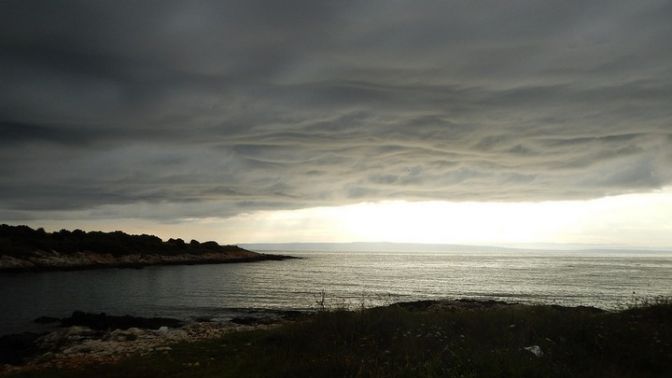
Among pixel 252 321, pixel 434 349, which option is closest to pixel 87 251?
pixel 252 321

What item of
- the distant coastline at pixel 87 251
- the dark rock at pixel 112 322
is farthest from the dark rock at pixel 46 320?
the distant coastline at pixel 87 251

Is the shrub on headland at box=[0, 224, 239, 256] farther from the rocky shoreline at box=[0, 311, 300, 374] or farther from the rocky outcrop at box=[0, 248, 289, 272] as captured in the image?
the rocky shoreline at box=[0, 311, 300, 374]

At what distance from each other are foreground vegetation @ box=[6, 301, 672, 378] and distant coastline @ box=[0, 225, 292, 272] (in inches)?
3125

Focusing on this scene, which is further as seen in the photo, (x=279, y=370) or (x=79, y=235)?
(x=79, y=235)

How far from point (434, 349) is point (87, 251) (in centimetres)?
10738

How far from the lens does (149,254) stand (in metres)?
120

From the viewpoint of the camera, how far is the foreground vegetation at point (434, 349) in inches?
503

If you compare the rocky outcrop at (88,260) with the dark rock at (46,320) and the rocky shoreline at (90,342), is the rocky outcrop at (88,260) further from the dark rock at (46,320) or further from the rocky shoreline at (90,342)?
the rocky shoreline at (90,342)

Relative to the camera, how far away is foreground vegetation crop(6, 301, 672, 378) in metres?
12.8

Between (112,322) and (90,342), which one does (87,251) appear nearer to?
(112,322)

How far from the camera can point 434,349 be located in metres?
15.0

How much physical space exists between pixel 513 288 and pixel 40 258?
282 feet

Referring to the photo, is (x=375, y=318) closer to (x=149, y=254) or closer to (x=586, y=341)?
(x=586, y=341)

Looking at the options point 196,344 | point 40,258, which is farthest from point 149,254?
point 196,344
